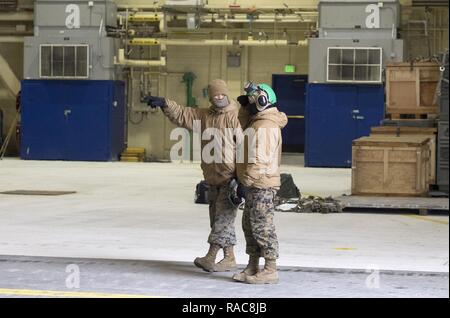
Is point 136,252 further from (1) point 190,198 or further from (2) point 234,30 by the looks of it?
(2) point 234,30

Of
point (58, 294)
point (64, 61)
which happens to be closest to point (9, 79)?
point (64, 61)

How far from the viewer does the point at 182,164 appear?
90.3 ft

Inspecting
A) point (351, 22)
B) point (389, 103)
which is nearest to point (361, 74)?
point (351, 22)

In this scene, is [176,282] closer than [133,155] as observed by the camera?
Yes

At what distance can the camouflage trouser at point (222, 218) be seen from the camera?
30.2 ft

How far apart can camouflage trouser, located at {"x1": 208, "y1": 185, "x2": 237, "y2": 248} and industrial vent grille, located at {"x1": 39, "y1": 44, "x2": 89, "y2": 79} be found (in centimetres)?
1889

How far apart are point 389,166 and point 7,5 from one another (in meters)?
17.0

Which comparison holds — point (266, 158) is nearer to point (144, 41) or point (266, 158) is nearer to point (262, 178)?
point (262, 178)

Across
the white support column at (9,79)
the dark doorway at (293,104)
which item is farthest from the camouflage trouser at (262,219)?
the white support column at (9,79)

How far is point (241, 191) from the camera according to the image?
28.9 feet

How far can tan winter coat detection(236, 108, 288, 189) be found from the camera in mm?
8633

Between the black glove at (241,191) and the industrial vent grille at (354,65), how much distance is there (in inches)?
696

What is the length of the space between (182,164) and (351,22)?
613 cm

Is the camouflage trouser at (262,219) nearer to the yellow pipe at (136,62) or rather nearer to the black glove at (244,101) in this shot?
the black glove at (244,101)
